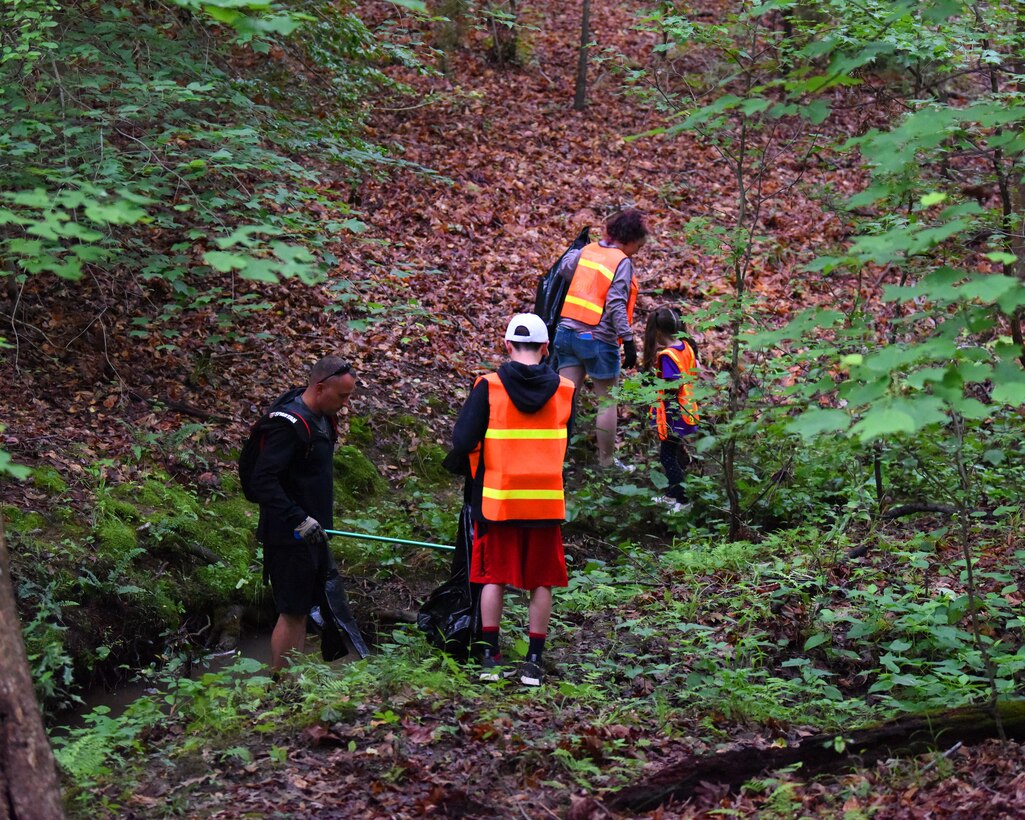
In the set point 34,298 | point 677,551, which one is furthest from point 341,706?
point 34,298

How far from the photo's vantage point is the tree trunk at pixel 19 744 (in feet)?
10.4

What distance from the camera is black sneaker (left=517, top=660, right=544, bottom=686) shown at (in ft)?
17.2

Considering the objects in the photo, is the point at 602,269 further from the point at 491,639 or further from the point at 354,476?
the point at 491,639

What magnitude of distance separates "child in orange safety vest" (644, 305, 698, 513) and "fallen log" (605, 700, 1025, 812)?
154 inches

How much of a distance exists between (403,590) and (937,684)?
3.86m

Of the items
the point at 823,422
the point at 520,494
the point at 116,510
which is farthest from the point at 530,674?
the point at 116,510

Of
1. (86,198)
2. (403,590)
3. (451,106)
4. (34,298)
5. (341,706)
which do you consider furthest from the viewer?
(451,106)

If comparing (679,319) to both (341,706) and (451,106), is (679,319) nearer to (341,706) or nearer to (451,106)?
(341,706)

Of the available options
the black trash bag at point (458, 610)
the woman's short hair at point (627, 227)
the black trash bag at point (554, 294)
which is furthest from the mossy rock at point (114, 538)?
the woman's short hair at point (627, 227)

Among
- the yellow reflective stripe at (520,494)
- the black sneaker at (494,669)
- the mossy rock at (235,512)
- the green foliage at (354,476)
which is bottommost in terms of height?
the black sneaker at (494,669)

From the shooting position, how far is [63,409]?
802cm

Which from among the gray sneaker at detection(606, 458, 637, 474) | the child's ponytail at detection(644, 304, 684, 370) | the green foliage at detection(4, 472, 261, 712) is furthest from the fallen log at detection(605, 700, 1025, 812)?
the gray sneaker at detection(606, 458, 637, 474)

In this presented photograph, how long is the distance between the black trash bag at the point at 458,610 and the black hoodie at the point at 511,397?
0.36m

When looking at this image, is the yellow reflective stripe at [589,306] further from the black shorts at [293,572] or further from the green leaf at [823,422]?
the green leaf at [823,422]
